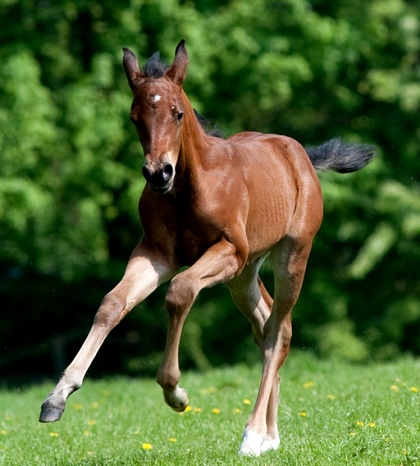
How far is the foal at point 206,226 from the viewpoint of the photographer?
550 cm

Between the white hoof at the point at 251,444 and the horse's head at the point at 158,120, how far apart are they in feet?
5.86

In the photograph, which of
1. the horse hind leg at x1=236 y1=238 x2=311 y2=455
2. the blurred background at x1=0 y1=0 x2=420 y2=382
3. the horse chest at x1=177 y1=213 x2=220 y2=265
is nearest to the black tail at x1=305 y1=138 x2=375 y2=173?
the horse hind leg at x1=236 y1=238 x2=311 y2=455

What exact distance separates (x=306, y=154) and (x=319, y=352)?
34.5ft

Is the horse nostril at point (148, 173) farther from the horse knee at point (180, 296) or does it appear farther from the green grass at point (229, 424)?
the green grass at point (229, 424)

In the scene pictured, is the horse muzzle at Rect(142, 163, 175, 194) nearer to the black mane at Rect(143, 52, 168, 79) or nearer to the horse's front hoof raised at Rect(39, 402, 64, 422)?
the black mane at Rect(143, 52, 168, 79)

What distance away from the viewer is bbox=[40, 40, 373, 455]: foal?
550 centimetres

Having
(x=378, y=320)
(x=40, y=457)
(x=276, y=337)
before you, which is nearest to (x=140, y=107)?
(x=276, y=337)

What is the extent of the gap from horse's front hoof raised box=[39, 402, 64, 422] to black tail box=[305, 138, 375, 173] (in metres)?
3.54

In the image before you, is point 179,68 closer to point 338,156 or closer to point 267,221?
point 267,221

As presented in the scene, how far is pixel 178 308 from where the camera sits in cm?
555

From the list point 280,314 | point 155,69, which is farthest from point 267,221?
point 155,69

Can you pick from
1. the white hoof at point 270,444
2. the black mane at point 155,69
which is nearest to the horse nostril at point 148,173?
the black mane at point 155,69

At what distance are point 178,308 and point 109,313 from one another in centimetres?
39

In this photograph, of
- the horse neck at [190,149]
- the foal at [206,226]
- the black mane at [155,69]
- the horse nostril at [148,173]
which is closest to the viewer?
the horse nostril at [148,173]
